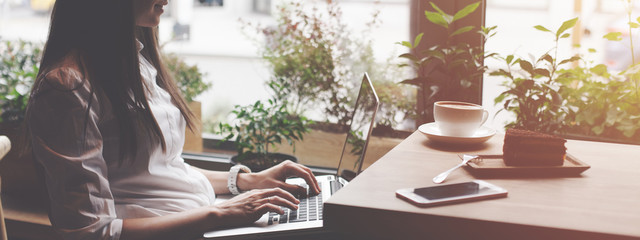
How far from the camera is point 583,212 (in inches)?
40.2

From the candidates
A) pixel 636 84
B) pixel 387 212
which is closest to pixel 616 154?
pixel 636 84

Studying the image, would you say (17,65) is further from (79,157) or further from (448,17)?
(448,17)

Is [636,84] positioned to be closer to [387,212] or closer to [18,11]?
[387,212]

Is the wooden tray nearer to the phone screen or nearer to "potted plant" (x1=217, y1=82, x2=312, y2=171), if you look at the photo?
the phone screen

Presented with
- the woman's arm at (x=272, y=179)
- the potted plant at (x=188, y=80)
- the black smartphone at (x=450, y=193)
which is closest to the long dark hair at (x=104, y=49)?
the woman's arm at (x=272, y=179)

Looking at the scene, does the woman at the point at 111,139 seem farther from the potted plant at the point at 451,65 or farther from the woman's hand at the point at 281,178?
the potted plant at the point at 451,65

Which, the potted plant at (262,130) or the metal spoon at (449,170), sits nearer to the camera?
the metal spoon at (449,170)

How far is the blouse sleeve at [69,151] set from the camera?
1150mm

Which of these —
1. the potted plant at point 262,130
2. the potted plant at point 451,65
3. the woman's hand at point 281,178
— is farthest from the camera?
the potted plant at point 262,130

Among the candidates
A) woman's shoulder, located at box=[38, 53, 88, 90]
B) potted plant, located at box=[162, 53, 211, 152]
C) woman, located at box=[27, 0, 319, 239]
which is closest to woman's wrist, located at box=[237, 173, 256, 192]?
woman, located at box=[27, 0, 319, 239]

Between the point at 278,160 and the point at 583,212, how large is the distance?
1.45 m

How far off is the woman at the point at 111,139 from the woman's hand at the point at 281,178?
0.19 meters

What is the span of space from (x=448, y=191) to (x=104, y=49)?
2.62 feet

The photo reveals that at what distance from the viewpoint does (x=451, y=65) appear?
1.94 metres
